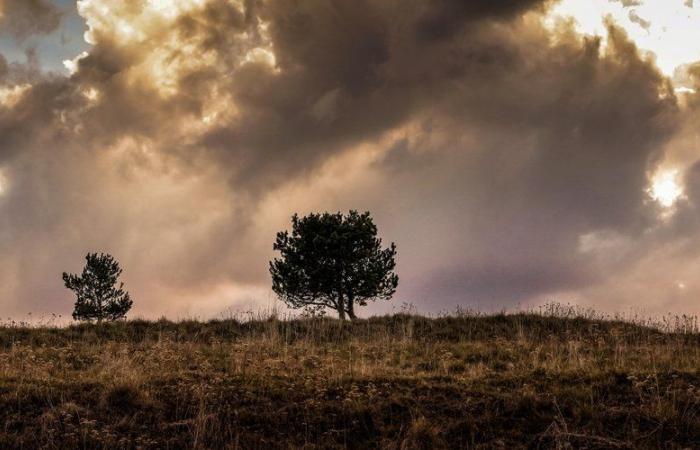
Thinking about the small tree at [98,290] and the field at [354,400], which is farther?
the small tree at [98,290]

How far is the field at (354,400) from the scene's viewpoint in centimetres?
853

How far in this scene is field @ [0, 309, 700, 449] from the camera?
336 inches

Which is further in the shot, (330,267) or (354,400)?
(330,267)

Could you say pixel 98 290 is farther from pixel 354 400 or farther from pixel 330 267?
pixel 354 400

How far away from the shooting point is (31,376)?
37.3ft

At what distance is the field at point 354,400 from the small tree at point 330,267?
689 inches

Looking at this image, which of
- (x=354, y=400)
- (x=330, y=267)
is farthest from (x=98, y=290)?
(x=354, y=400)

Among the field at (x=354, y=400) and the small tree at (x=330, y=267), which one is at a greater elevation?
the small tree at (x=330, y=267)

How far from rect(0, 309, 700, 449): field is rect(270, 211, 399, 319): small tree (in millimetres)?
17513

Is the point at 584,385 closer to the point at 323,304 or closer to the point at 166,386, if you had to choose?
the point at 166,386

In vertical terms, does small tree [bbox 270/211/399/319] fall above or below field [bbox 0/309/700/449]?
above

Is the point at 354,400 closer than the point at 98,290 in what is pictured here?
Yes

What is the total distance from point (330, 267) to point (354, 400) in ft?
74.5

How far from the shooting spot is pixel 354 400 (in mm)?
9758
